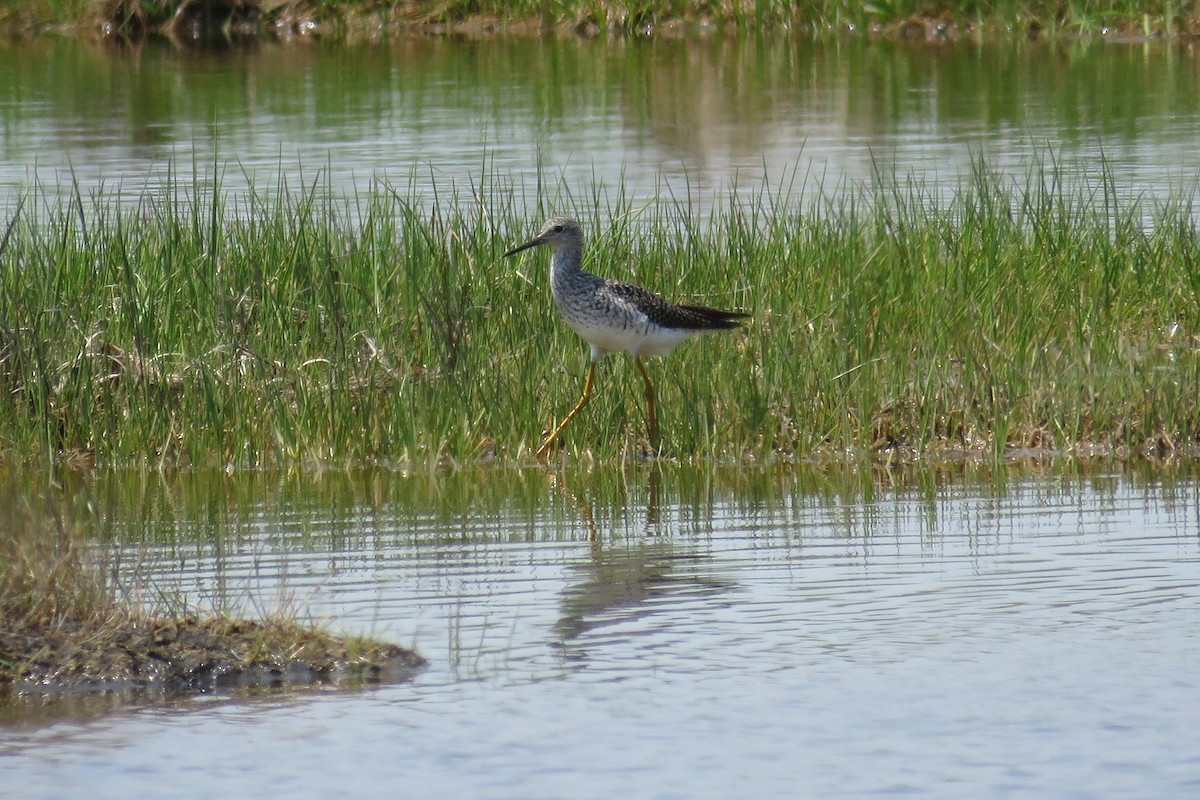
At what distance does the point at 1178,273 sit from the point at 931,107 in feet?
36.8

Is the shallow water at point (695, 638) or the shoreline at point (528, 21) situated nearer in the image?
the shallow water at point (695, 638)

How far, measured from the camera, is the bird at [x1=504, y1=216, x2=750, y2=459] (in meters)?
8.34

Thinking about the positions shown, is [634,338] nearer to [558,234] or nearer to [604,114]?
[558,234]

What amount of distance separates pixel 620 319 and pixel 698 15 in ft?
72.4

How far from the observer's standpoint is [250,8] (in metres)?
31.3

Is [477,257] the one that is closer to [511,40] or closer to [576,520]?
[576,520]

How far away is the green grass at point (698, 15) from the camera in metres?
26.6

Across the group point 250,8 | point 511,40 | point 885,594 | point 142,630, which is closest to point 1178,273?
point 885,594

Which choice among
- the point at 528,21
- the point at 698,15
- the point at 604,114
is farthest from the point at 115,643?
the point at 528,21

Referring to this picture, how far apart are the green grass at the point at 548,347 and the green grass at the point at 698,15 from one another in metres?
17.7

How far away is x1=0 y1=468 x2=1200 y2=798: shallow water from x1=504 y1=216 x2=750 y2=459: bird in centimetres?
62

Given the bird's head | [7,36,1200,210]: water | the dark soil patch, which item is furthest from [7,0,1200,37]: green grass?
the dark soil patch

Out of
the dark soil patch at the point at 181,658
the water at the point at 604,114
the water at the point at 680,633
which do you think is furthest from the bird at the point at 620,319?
the water at the point at 604,114

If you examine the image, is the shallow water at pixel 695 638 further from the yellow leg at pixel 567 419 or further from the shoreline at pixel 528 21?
the shoreline at pixel 528 21
